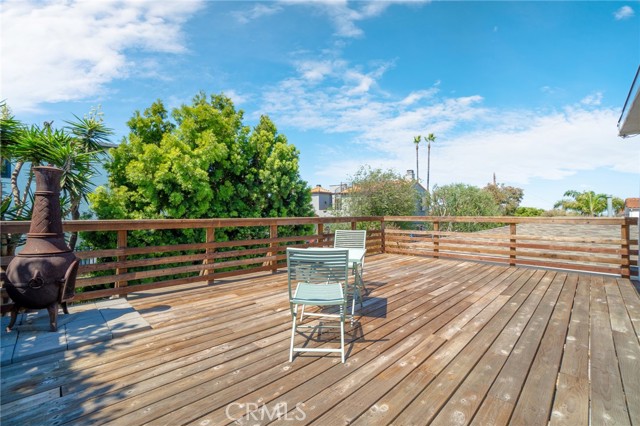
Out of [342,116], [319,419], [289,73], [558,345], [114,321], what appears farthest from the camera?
[342,116]

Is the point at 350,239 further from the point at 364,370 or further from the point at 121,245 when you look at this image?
the point at 121,245

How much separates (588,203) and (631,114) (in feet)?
148

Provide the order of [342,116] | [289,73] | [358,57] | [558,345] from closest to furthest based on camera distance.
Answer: [558,345], [358,57], [289,73], [342,116]

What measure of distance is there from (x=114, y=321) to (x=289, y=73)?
34.2 feet

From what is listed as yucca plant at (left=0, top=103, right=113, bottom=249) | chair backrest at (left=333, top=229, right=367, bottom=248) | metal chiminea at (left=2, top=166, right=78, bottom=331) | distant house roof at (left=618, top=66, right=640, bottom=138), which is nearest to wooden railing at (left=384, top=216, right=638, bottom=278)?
distant house roof at (left=618, top=66, right=640, bottom=138)

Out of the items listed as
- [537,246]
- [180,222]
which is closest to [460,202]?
[537,246]

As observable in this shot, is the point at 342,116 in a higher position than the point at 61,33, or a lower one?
higher

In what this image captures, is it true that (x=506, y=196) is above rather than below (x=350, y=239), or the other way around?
above

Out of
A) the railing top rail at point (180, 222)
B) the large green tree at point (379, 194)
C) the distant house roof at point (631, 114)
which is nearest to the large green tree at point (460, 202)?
the large green tree at point (379, 194)

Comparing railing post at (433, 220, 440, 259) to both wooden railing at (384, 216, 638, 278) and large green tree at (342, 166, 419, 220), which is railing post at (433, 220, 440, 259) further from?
large green tree at (342, 166, 419, 220)

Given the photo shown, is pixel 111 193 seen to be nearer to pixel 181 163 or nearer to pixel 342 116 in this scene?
pixel 181 163

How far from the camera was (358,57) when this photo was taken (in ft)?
32.8

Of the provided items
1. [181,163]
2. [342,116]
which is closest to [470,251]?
[181,163]

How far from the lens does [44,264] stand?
2699 millimetres
